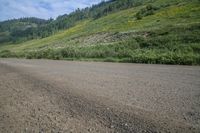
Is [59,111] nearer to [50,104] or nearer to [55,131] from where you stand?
[50,104]

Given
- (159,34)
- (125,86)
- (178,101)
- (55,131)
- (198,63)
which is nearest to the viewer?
(55,131)

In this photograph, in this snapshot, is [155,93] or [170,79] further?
[170,79]

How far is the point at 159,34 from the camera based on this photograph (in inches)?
1372

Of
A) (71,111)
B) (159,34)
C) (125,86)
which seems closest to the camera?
(71,111)

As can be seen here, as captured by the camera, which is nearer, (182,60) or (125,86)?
(125,86)

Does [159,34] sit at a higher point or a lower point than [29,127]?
higher

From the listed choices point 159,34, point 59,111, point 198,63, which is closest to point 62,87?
point 59,111

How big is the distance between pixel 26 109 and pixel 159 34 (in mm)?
28720

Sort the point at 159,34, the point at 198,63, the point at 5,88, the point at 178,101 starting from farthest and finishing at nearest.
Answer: the point at 159,34
the point at 198,63
the point at 5,88
the point at 178,101

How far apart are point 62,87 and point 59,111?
389 cm

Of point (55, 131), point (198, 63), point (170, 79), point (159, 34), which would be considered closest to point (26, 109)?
point (55, 131)

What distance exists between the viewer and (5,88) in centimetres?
1275

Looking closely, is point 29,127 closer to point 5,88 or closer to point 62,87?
point 62,87

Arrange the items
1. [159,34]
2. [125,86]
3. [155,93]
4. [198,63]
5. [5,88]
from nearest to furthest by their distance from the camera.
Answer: [155,93] < [125,86] < [5,88] < [198,63] < [159,34]
